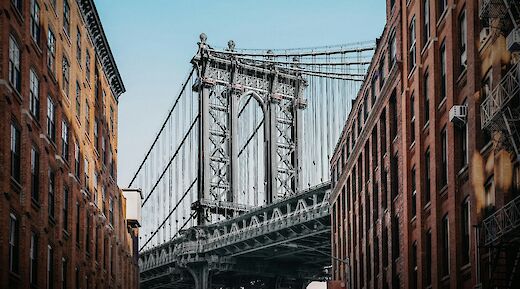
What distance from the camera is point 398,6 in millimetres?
56188

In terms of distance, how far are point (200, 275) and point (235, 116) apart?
18.3 m

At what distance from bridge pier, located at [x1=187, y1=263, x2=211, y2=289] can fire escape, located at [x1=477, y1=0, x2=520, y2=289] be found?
9991 centimetres

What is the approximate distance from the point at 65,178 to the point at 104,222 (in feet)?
52.4

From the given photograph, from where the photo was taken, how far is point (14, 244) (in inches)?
1671

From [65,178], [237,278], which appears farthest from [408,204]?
[237,278]

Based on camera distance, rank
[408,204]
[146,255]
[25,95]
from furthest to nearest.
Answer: [146,255]
[408,204]
[25,95]

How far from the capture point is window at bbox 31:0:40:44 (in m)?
46.2

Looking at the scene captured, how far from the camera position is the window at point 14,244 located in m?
41.6

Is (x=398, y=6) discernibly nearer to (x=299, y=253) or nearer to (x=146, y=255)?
(x=299, y=253)

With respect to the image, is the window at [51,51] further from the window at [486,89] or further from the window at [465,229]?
the window at [486,89]

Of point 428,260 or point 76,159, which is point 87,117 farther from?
point 428,260

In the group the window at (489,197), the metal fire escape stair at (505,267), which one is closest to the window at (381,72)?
the window at (489,197)

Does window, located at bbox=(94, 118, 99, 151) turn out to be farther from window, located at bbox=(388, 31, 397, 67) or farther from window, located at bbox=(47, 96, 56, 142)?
window, located at bbox=(388, 31, 397, 67)

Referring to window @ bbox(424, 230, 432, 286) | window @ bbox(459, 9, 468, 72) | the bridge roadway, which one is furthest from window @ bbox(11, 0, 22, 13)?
the bridge roadway
